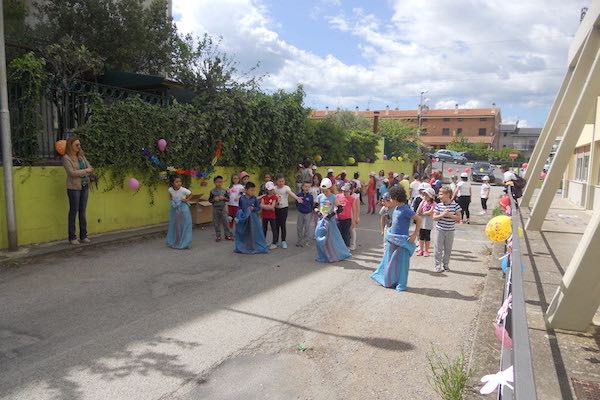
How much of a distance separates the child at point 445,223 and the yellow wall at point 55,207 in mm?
7204

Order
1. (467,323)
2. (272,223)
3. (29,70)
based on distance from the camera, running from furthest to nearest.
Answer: (272,223), (29,70), (467,323)

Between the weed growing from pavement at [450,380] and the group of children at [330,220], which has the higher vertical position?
the group of children at [330,220]

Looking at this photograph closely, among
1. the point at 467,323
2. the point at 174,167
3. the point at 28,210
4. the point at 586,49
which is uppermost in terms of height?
the point at 586,49

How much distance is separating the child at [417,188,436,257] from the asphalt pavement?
38.8 inches

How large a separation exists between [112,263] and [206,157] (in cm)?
555

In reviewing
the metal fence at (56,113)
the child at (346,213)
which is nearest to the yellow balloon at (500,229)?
the child at (346,213)

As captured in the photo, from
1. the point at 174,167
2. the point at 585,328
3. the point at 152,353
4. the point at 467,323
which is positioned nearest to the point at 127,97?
the point at 174,167

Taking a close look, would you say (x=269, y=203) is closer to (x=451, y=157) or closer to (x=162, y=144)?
(x=162, y=144)

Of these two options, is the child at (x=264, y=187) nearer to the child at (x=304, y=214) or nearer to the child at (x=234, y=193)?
the child at (x=234, y=193)

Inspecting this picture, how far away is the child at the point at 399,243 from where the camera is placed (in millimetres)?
6641

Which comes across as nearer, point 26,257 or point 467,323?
point 467,323

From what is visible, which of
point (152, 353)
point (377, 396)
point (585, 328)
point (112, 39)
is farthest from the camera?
point (112, 39)

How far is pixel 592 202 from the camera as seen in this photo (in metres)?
17.6

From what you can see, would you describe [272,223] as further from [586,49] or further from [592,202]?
[592,202]
